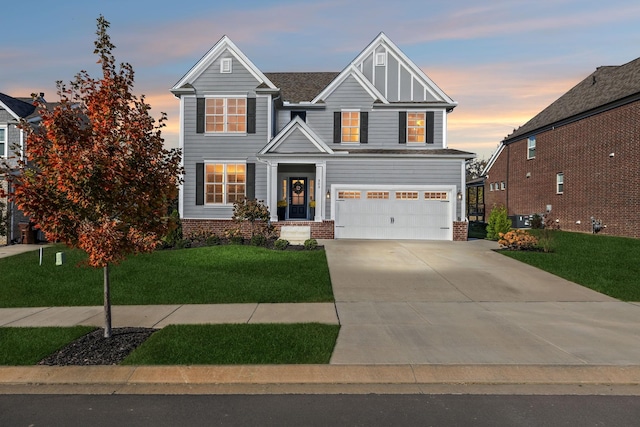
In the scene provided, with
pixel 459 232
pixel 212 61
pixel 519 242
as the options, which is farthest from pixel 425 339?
pixel 212 61

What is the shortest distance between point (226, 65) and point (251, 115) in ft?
9.49

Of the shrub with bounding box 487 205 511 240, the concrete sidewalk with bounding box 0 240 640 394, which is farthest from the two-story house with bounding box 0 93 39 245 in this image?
the shrub with bounding box 487 205 511 240

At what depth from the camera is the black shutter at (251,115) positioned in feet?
66.6

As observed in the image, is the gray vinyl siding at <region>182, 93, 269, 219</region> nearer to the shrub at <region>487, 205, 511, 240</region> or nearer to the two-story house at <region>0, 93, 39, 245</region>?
the two-story house at <region>0, 93, 39, 245</region>

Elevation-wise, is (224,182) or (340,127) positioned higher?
(340,127)

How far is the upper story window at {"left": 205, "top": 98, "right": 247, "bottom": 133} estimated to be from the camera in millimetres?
20500

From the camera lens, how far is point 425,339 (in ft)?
21.2

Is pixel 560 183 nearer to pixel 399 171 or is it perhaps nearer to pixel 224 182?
pixel 399 171

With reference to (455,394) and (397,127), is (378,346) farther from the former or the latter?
(397,127)

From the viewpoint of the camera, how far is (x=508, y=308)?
28.1 feet

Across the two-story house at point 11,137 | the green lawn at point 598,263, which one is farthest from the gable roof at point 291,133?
the two-story house at point 11,137

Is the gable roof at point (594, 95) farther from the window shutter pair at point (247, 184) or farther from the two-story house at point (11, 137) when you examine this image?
the two-story house at point (11, 137)

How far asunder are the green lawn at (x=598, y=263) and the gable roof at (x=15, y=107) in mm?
25621

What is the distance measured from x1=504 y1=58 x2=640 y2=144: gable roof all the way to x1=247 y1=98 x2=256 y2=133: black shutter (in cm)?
1989
